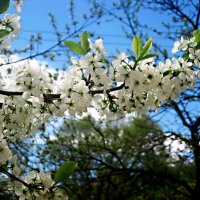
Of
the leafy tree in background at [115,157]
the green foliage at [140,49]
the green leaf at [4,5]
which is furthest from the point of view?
the leafy tree in background at [115,157]

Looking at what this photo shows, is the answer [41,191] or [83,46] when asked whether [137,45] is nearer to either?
[83,46]

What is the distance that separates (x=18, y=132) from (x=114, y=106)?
623mm

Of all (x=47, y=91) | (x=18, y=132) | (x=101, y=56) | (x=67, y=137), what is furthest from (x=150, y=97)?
(x=67, y=137)

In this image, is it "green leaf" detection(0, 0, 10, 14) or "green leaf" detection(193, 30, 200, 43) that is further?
"green leaf" detection(193, 30, 200, 43)

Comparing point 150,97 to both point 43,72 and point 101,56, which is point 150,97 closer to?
point 101,56

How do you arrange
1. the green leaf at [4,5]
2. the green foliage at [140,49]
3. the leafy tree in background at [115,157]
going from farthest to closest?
the leafy tree in background at [115,157] → the green foliage at [140,49] → the green leaf at [4,5]

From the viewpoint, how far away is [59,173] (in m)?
1.75

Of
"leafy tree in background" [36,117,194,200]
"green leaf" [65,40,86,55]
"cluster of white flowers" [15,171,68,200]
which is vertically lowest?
"cluster of white flowers" [15,171,68,200]

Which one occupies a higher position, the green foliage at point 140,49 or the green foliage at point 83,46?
the green foliage at point 83,46

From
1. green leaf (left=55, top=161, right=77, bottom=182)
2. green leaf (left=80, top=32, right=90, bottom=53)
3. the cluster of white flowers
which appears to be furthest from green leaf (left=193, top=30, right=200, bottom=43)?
the cluster of white flowers

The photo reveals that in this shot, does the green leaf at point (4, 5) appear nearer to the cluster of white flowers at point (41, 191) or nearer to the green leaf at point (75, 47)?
the green leaf at point (75, 47)

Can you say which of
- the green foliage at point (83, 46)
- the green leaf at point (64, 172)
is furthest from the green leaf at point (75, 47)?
the green leaf at point (64, 172)

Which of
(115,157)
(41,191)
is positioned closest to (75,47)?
(41,191)

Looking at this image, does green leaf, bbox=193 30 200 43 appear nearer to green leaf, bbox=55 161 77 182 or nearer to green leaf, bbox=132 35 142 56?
green leaf, bbox=132 35 142 56
